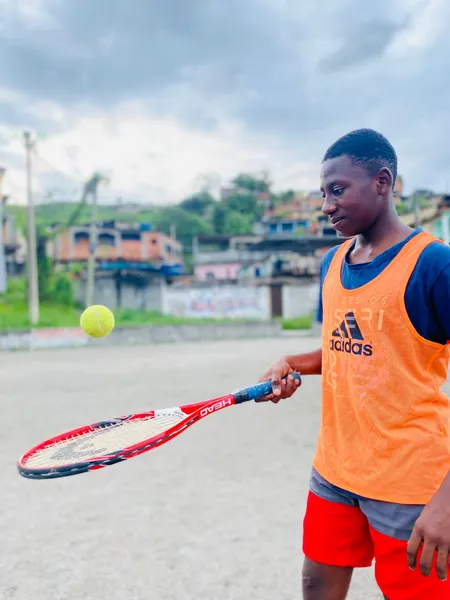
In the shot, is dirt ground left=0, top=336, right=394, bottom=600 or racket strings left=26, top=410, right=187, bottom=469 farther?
dirt ground left=0, top=336, right=394, bottom=600

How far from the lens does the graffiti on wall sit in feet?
105

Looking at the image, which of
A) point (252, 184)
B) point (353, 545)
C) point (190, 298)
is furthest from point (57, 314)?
point (252, 184)

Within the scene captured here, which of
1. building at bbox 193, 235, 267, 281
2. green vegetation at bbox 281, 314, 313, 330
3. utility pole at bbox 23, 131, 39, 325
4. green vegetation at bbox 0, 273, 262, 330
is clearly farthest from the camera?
building at bbox 193, 235, 267, 281

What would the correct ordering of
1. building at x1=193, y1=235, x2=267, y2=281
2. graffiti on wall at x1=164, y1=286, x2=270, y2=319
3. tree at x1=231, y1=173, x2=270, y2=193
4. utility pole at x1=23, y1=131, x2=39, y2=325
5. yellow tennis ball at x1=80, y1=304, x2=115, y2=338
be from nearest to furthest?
yellow tennis ball at x1=80, y1=304, x2=115, y2=338
utility pole at x1=23, y1=131, x2=39, y2=325
graffiti on wall at x1=164, y1=286, x2=270, y2=319
building at x1=193, y1=235, x2=267, y2=281
tree at x1=231, y1=173, x2=270, y2=193

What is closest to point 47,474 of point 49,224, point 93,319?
point 93,319

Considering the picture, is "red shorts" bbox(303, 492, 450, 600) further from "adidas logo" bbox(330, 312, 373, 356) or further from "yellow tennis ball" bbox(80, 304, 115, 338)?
"yellow tennis ball" bbox(80, 304, 115, 338)

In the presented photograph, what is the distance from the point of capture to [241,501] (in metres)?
3.71

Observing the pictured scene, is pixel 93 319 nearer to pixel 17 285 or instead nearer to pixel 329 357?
pixel 329 357

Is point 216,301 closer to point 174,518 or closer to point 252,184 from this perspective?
point 174,518

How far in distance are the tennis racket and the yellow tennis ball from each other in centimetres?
169

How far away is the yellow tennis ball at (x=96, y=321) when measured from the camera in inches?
151

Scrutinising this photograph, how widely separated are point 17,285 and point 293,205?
33.2m

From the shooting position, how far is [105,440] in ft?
6.97

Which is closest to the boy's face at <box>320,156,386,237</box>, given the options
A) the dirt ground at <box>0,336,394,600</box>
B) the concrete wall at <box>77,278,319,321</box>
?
the dirt ground at <box>0,336,394,600</box>
